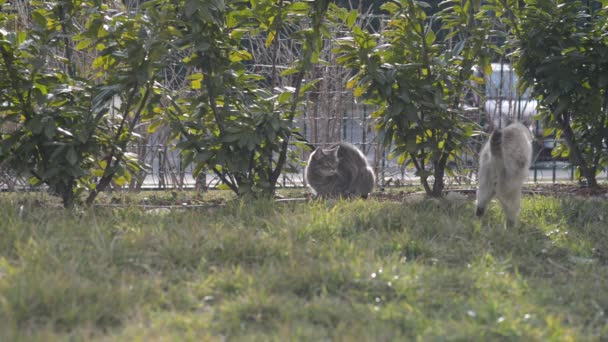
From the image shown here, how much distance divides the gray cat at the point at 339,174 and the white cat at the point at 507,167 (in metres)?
2.76

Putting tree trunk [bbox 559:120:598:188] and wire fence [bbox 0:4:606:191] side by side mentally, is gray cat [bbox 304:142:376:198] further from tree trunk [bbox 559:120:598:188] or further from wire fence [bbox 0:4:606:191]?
tree trunk [bbox 559:120:598:188]

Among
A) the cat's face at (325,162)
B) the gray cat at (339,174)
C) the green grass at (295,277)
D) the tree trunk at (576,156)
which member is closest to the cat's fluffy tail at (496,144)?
the green grass at (295,277)

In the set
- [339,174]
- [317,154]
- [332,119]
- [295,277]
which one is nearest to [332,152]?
[317,154]

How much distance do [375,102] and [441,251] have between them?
2.85 meters

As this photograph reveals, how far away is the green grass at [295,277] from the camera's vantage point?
3.50 m

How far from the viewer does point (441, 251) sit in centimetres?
490

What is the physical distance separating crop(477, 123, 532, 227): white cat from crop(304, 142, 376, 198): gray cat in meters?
2.76

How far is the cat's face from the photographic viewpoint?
864 cm

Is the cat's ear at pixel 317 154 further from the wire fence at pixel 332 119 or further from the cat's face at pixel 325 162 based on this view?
the wire fence at pixel 332 119

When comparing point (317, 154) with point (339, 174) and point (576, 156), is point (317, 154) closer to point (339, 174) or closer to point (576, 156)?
point (339, 174)

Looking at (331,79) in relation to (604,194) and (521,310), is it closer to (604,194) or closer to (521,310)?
(604,194)

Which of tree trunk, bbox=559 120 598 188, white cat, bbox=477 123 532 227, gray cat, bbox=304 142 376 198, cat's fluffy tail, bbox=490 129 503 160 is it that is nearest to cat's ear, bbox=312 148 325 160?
gray cat, bbox=304 142 376 198

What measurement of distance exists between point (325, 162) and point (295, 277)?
4.64 metres

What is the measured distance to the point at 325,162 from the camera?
8688mm
